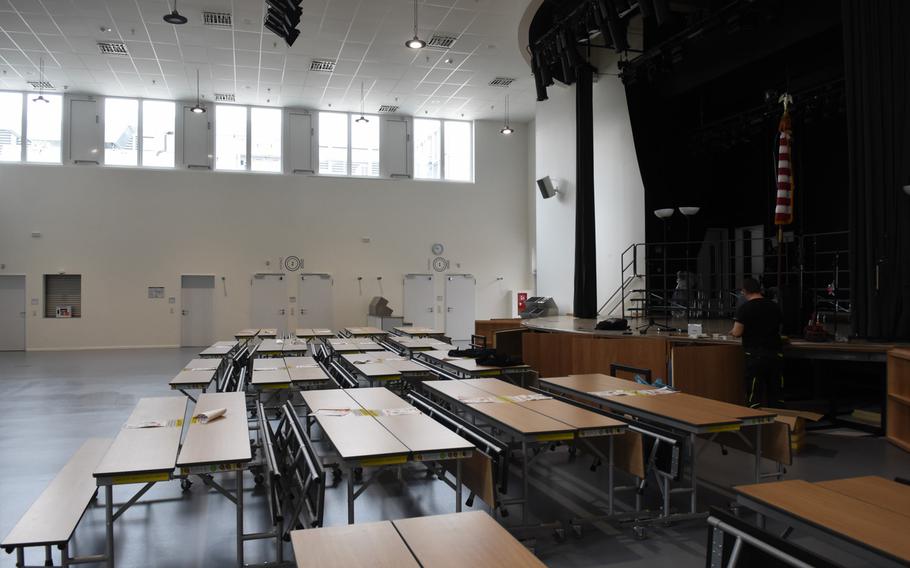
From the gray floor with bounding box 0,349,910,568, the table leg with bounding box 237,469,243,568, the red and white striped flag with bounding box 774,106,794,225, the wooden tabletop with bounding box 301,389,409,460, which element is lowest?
the gray floor with bounding box 0,349,910,568

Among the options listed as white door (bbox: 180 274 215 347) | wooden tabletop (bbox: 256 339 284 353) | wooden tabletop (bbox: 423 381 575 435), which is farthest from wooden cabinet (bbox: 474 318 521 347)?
white door (bbox: 180 274 215 347)

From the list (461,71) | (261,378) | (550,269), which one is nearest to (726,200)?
(550,269)

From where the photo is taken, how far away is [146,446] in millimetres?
3236

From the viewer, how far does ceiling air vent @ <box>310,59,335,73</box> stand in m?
13.6

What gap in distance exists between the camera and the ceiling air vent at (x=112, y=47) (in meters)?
12.4

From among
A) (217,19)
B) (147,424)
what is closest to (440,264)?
(217,19)

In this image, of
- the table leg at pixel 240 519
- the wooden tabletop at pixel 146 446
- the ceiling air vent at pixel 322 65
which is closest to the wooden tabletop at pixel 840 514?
the table leg at pixel 240 519

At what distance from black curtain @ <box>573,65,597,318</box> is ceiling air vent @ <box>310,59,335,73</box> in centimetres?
567

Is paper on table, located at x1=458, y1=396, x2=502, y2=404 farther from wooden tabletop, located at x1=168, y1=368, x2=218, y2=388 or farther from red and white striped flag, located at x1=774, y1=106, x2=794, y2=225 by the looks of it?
red and white striped flag, located at x1=774, y1=106, x2=794, y2=225

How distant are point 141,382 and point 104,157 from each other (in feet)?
29.3

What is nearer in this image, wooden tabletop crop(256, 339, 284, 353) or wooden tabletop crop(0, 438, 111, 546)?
wooden tabletop crop(0, 438, 111, 546)

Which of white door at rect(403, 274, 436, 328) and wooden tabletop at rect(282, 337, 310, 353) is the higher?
white door at rect(403, 274, 436, 328)

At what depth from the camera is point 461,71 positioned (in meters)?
14.4

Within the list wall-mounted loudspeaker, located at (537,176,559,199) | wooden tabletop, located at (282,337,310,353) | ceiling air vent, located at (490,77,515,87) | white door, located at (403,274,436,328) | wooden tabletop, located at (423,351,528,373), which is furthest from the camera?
white door, located at (403,274,436,328)
